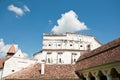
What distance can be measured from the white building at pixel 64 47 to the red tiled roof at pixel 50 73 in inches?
1320

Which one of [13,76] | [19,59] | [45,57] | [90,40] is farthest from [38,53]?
[13,76]

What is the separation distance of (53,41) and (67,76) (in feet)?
128

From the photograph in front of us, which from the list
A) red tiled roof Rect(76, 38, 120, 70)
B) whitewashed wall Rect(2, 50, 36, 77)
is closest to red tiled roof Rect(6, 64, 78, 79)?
red tiled roof Rect(76, 38, 120, 70)

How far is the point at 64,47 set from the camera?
63.9 metres

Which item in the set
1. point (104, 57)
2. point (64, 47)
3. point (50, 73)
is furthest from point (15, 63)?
point (104, 57)

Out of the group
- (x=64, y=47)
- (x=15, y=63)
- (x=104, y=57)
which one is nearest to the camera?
(x=104, y=57)

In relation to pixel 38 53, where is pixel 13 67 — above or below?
below

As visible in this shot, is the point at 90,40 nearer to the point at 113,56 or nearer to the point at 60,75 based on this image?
the point at 60,75

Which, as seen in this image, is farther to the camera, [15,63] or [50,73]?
[15,63]

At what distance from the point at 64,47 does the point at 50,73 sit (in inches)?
1459

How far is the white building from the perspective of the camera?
6303 cm

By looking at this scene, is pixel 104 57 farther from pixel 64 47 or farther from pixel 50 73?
pixel 64 47

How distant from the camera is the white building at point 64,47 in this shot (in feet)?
207

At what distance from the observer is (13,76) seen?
90.5 ft
